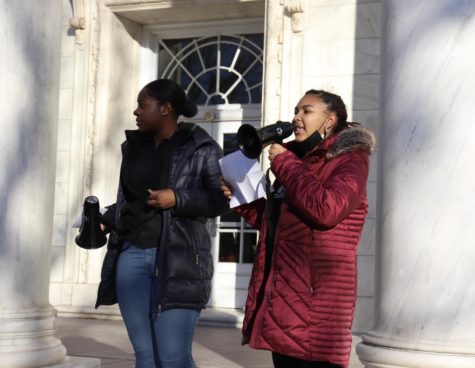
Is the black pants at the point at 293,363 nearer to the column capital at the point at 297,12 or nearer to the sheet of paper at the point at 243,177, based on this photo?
the sheet of paper at the point at 243,177

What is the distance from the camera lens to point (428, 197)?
4074 millimetres

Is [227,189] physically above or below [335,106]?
below

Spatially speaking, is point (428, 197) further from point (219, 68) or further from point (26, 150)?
point (219, 68)

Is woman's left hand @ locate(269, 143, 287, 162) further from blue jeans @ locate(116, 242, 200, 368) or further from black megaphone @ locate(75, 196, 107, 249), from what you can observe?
black megaphone @ locate(75, 196, 107, 249)

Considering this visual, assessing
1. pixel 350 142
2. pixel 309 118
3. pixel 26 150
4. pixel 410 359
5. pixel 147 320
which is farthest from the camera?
pixel 26 150

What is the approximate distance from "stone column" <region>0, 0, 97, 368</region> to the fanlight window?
5.71 m

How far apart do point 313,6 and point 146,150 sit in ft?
20.9

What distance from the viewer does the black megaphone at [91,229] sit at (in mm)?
4379

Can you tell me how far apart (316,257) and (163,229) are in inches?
36.2

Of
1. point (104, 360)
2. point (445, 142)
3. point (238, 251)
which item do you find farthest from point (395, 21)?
point (238, 251)

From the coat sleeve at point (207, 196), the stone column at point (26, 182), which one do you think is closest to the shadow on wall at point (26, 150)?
the stone column at point (26, 182)

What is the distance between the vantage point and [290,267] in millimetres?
3439

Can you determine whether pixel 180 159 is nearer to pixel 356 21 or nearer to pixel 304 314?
pixel 304 314

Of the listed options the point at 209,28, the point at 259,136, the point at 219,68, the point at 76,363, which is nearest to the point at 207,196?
the point at 259,136
